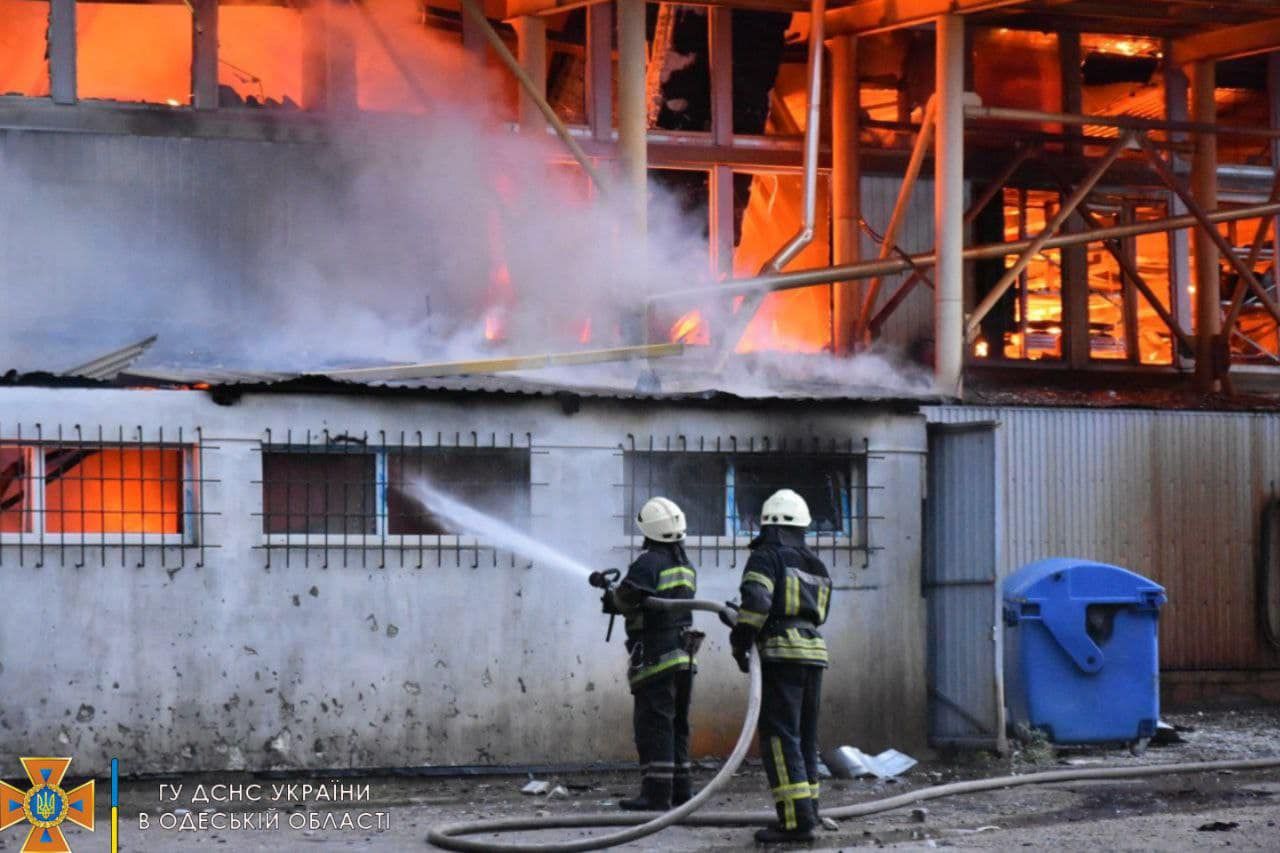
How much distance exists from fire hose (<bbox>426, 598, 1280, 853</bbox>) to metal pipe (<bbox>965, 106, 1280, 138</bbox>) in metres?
7.42

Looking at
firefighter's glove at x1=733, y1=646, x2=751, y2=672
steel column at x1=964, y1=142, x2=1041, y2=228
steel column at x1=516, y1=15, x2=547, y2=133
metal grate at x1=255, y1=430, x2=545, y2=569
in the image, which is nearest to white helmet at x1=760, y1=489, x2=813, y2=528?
firefighter's glove at x1=733, y1=646, x2=751, y2=672

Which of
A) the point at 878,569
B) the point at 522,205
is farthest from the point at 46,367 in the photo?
the point at 878,569

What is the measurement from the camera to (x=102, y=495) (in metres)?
11.8

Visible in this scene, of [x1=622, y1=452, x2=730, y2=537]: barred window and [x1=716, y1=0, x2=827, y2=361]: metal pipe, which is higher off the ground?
[x1=716, y1=0, x2=827, y2=361]: metal pipe

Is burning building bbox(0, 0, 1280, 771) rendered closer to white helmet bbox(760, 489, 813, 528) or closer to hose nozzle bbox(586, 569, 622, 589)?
hose nozzle bbox(586, 569, 622, 589)

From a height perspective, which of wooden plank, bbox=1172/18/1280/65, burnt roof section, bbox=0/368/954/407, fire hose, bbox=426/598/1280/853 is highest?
wooden plank, bbox=1172/18/1280/65

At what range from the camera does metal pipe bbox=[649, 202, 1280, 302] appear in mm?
16906

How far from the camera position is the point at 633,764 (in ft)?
41.3

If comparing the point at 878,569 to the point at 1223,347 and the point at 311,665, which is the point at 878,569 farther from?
the point at 1223,347

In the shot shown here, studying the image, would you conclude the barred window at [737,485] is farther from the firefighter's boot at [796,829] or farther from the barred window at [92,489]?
the firefighter's boot at [796,829]

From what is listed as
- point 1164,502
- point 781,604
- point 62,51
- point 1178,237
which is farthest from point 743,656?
point 1178,237

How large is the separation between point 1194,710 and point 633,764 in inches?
255

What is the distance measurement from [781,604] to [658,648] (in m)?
1.02

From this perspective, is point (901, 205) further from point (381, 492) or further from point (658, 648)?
point (658, 648)
